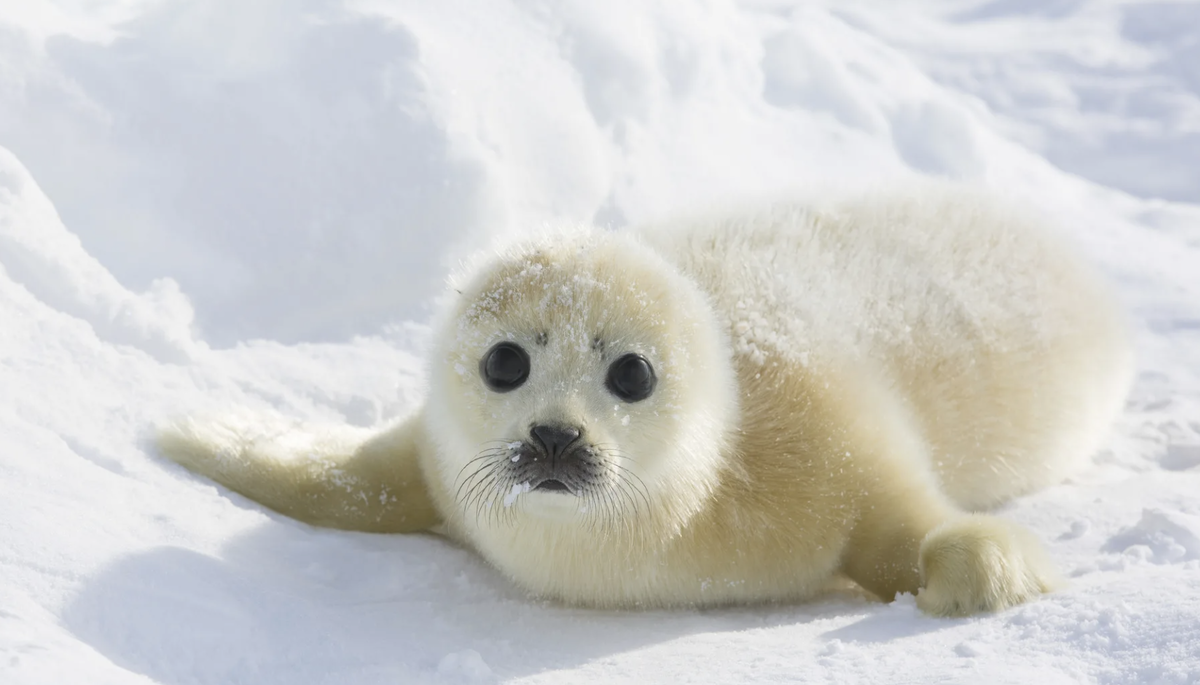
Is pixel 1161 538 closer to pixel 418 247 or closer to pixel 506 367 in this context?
pixel 506 367

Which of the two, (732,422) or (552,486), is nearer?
(552,486)

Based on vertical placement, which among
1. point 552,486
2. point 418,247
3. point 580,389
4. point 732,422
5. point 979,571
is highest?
point 418,247

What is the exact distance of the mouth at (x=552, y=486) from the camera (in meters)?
2.35

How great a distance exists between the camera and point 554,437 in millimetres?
2314

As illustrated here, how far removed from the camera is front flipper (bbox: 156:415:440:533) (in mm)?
3041

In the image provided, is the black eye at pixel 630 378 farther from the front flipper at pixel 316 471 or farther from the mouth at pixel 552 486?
the front flipper at pixel 316 471

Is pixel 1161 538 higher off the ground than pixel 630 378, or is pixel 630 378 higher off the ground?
pixel 630 378

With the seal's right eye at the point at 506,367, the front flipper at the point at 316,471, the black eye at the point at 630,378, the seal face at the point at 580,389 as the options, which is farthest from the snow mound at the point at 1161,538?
the front flipper at the point at 316,471

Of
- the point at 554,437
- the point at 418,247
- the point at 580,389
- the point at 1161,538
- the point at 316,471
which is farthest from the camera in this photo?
the point at 418,247

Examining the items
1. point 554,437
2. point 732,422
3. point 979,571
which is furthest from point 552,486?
point 979,571

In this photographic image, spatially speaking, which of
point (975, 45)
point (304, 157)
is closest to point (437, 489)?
point (304, 157)

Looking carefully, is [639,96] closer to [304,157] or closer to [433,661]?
[304,157]

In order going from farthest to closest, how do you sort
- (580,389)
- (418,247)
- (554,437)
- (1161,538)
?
(418,247), (1161,538), (580,389), (554,437)

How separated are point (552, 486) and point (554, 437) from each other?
0.36 ft
